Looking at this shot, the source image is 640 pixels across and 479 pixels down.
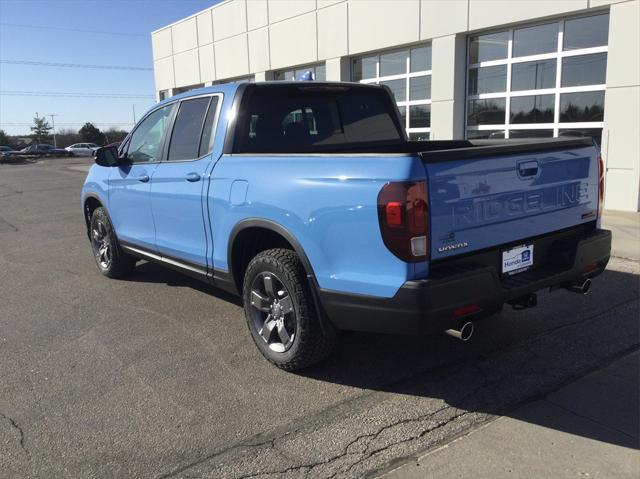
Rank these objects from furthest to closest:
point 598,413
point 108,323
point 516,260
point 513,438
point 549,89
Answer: point 549,89
point 108,323
point 516,260
point 598,413
point 513,438

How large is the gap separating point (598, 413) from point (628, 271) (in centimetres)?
340

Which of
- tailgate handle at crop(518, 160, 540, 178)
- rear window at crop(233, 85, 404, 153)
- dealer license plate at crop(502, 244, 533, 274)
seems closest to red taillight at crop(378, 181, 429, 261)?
dealer license plate at crop(502, 244, 533, 274)

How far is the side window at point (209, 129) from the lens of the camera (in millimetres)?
4422

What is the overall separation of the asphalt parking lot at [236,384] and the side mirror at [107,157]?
1355 mm


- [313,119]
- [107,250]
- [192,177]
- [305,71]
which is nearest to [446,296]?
[313,119]

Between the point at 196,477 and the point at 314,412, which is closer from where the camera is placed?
the point at 196,477

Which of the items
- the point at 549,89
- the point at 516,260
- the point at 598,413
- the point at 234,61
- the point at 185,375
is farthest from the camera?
the point at 234,61

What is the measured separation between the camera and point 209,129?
4.48 metres

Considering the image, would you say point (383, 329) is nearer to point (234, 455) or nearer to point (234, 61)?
point (234, 455)

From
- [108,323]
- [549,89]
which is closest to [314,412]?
[108,323]

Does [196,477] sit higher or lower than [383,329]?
lower

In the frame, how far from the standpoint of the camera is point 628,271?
19.9ft

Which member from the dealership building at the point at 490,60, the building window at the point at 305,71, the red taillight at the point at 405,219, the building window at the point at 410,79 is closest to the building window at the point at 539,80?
the dealership building at the point at 490,60

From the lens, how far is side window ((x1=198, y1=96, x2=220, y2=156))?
4.42 metres
